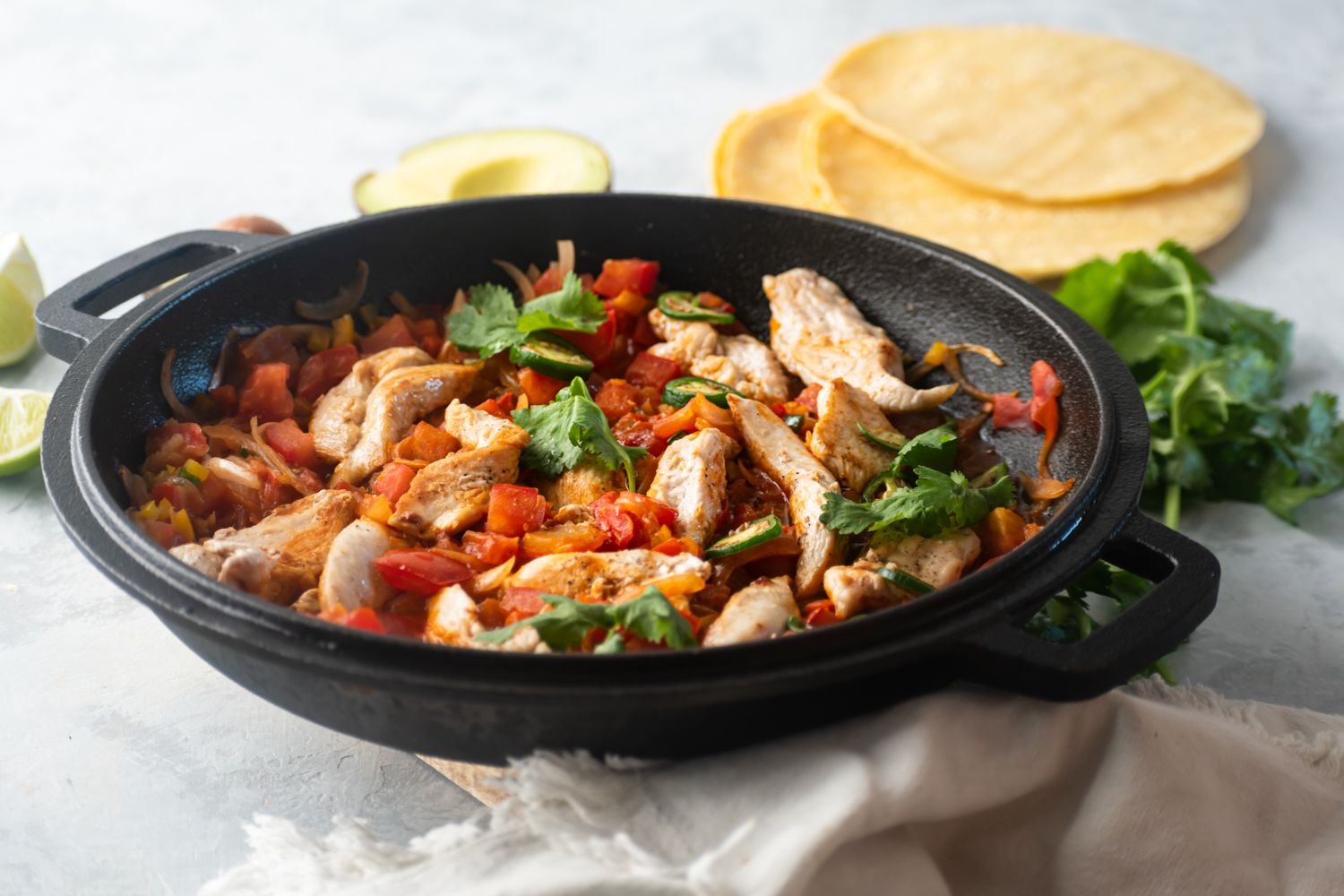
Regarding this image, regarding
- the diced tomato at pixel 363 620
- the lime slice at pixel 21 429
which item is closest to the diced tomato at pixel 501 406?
the diced tomato at pixel 363 620

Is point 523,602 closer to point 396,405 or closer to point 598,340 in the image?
point 396,405

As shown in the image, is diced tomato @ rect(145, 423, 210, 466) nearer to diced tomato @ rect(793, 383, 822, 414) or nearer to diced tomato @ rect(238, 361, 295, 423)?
diced tomato @ rect(238, 361, 295, 423)

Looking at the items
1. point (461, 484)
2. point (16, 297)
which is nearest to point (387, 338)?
point (461, 484)

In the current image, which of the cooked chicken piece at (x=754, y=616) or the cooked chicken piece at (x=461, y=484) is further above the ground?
the cooked chicken piece at (x=461, y=484)

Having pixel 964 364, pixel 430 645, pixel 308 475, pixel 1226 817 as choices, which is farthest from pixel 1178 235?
pixel 430 645

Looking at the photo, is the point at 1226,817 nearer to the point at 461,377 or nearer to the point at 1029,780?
the point at 1029,780

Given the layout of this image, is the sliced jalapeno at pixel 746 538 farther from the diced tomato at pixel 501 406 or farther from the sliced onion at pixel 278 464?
the sliced onion at pixel 278 464

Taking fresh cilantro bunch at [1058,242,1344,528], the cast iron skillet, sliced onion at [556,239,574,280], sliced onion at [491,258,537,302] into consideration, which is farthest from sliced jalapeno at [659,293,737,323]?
fresh cilantro bunch at [1058,242,1344,528]
